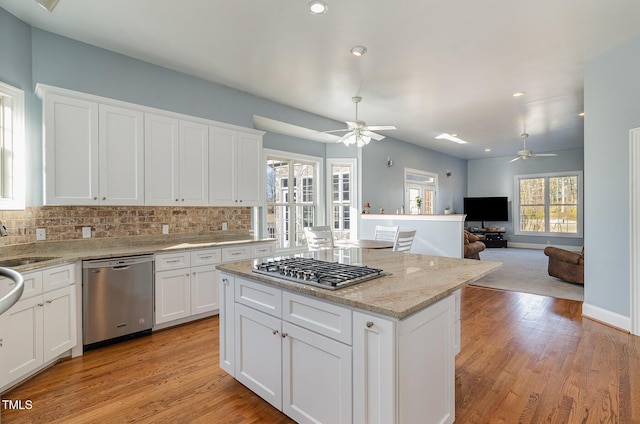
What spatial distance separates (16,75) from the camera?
9.25ft

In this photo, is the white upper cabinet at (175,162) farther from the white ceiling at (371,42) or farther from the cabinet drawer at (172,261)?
the white ceiling at (371,42)

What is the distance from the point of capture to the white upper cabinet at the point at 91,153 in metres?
2.86

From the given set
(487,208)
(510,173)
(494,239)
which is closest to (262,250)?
(494,239)

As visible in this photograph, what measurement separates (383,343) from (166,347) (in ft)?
7.96

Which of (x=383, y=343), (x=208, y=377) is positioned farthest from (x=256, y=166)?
(x=383, y=343)

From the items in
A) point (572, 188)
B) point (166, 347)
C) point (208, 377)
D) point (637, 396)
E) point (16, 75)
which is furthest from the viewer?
point (572, 188)

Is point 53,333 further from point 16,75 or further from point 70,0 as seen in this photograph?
point 70,0

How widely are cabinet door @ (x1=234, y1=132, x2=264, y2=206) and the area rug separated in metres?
3.56

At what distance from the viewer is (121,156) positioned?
3271 mm

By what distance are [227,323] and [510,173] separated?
1035cm

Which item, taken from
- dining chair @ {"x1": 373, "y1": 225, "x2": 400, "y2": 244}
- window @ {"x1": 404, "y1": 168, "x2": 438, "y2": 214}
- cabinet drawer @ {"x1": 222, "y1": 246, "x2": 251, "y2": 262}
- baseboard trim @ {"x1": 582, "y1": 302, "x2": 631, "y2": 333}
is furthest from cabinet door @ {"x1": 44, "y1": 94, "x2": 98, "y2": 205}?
window @ {"x1": 404, "y1": 168, "x2": 438, "y2": 214}

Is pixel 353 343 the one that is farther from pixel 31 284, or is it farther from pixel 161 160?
pixel 161 160

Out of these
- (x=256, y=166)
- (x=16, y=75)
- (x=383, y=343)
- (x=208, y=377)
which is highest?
(x=16, y=75)

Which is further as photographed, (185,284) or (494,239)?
(494,239)
